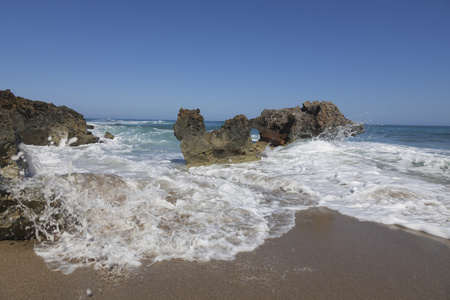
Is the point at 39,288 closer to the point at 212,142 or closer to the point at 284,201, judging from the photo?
the point at 284,201

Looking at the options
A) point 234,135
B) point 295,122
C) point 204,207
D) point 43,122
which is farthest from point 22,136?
point 295,122

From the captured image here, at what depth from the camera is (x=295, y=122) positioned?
1015 cm

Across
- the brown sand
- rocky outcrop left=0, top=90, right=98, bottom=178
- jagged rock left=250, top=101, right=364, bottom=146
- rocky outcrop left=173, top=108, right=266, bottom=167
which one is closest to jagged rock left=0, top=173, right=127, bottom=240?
the brown sand

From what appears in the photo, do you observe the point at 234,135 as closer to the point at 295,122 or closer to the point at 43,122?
the point at 295,122

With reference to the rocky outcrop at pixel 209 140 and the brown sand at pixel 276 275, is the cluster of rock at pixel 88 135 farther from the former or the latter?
the brown sand at pixel 276 275

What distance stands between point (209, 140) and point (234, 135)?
79 centimetres

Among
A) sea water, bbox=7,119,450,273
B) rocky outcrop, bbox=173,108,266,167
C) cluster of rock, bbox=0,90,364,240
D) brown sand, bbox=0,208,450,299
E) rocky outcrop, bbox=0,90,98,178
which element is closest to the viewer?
brown sand, bbox=0,208,450,299

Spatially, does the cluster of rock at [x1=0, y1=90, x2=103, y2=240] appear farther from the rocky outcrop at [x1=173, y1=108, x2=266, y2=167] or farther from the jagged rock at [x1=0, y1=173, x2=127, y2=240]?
the rocky outcrop at [x1=173, y1=108, x2=266, y2=167]

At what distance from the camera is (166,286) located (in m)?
2.00

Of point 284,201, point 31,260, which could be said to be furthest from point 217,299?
point 284,201

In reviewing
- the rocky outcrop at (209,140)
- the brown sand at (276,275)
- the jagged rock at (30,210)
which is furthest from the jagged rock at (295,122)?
the jagged rock at (30,210)

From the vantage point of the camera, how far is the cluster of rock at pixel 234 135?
771 centimetres

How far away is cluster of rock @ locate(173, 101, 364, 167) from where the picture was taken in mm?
7711

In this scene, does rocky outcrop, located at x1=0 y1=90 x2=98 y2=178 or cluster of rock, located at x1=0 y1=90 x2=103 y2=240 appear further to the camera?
rocky outcrop, located at x1=0 y1=90 x2=98 y2=178
